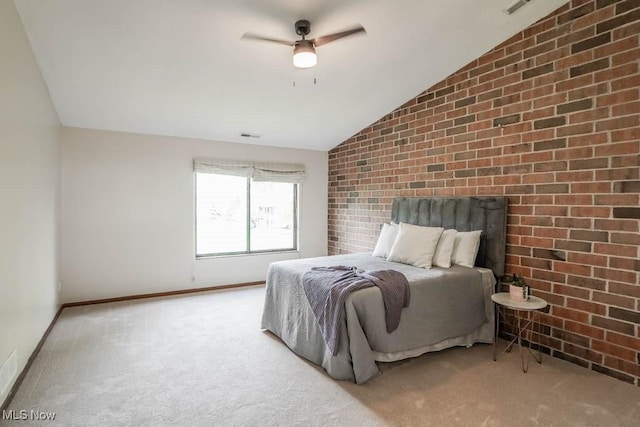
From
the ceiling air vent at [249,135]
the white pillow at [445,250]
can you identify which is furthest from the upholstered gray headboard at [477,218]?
the ceiling air vent at [249,135]

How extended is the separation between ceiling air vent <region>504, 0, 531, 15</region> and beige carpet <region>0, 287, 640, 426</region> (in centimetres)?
280

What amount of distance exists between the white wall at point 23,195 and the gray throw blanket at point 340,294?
6.38 feet

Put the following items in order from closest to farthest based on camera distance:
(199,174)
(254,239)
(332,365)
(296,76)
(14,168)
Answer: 1. (14,168)
2. (332,365)
3. (296,76)
4. (199,174)
5. (254,239)

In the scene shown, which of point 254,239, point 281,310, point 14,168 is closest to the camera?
point 14,168

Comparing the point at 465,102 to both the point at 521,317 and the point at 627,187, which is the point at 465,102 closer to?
the point at 627,187

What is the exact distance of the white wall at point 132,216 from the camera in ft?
13.3

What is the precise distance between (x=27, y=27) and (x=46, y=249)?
189cm

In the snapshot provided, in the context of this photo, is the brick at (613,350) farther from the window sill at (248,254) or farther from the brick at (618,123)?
the window sill at (248,254)

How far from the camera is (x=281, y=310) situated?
10.2 ft

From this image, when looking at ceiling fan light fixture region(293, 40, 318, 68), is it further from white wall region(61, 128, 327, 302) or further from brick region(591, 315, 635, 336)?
brick region(591, 315, 635, 336)

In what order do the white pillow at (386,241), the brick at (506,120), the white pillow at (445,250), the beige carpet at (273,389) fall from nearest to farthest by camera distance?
the beige carpet at (273,389), the brick at (506,120), the white pillow at (445,250), the white pillow at (386,241)

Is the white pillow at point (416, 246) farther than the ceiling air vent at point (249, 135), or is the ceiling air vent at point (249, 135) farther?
the ceiling air vent at point (249, 135)

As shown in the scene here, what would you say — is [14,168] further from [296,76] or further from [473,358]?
[473,358]

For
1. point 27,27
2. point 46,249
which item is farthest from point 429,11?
point 46,249
